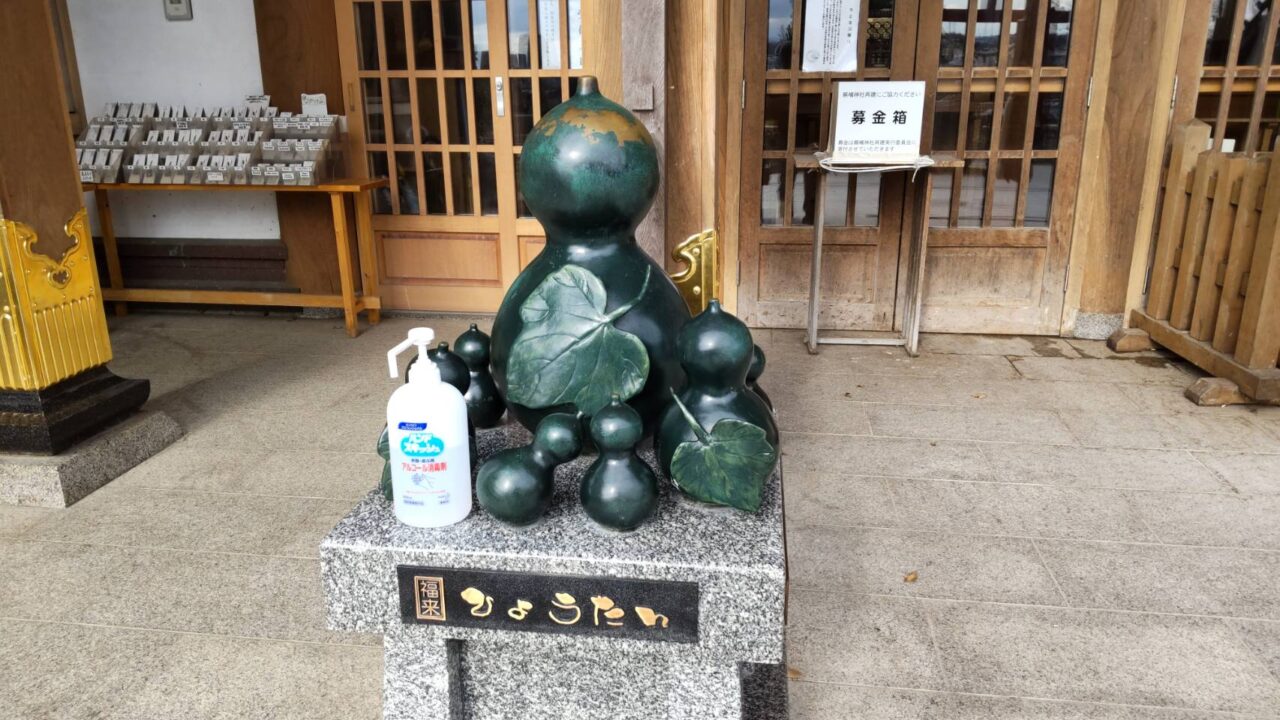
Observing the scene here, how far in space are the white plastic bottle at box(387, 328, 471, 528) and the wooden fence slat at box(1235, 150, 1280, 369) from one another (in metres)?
3.47

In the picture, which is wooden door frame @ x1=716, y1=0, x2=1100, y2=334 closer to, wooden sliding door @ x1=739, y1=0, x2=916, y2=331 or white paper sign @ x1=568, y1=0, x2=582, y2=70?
wooden sliding door @ x1=739, y1=0, x2=916, y2=331

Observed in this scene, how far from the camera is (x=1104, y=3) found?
4.06 m

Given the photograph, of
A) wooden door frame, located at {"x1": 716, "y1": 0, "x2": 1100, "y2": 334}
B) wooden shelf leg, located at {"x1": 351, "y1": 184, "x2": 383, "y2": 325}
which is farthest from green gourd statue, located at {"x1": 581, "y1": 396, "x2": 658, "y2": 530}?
wooden shelf leg, located at {"x1": 351, "y1": 184, "x2": 383, "y2": 325}

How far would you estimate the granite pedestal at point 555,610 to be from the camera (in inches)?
48.7

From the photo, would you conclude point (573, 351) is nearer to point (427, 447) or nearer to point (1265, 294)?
point (427, 447)

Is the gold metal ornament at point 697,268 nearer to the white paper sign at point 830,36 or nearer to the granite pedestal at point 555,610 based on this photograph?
the granite pedestal at point 555,610

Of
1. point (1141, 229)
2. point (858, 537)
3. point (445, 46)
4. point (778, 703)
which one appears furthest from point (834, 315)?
point (778, 703)

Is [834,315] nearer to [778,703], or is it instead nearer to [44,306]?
[778,703]

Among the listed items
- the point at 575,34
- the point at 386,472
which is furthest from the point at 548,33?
the point at 386,472

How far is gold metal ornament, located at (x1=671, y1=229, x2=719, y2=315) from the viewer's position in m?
1.86

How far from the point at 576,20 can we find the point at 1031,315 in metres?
2.92

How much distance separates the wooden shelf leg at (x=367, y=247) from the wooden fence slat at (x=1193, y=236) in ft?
13.8

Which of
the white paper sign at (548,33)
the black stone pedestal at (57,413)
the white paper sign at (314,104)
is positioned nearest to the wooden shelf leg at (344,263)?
the white paper sign at (314,104)

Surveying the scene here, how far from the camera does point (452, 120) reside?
476 cm
